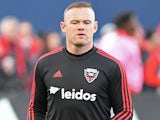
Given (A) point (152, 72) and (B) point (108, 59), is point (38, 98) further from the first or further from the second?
(A) point (152, 72)

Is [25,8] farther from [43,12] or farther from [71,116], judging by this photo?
→ [71,116]

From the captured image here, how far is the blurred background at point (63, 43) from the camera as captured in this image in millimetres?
9625

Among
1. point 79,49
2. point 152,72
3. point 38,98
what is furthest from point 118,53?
point 79,49

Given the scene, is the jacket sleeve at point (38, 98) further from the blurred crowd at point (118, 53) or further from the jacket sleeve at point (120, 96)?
the blurred crowd at point (118, 53)

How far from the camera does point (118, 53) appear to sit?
947 centimetres

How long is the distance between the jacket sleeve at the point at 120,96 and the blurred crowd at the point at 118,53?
147 inches

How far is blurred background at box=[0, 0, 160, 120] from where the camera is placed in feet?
31.6

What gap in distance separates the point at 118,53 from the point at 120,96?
3.86m

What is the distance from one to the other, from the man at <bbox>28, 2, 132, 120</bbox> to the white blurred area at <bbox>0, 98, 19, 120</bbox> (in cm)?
387

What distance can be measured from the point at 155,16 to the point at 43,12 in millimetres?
2755

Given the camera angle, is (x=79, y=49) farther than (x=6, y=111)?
No

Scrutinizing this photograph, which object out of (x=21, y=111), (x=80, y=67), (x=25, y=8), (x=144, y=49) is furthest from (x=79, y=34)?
(x=25, y=8)

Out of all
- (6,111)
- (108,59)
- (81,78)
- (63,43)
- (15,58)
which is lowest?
(6,111)

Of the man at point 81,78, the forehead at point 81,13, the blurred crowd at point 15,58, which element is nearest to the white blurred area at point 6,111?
the blurred crowd at point 15,58
